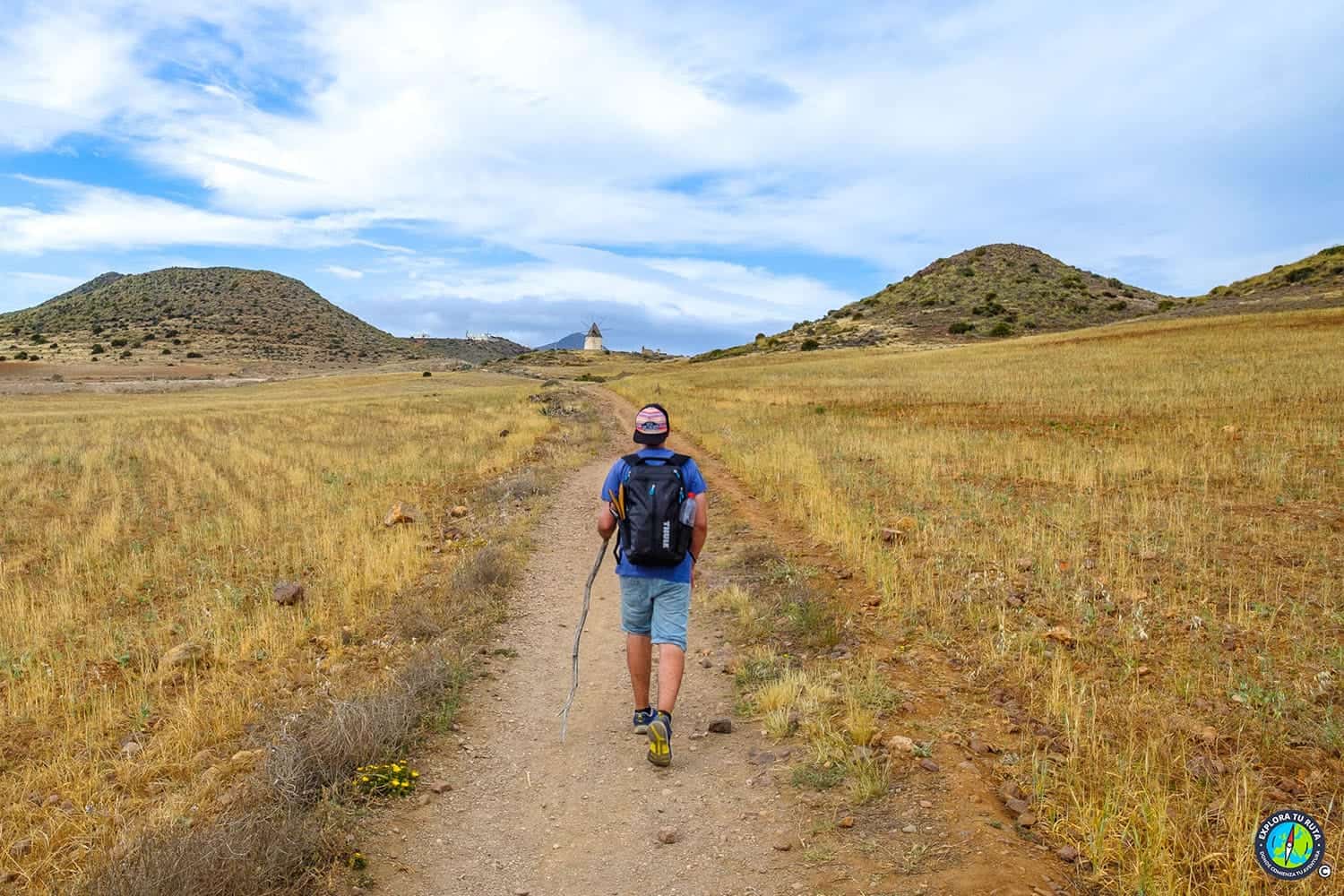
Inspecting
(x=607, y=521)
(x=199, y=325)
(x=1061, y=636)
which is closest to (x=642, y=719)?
(x=607, y=521)

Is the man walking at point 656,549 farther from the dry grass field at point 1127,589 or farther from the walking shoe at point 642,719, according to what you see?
the dry grass field at point 1127,589

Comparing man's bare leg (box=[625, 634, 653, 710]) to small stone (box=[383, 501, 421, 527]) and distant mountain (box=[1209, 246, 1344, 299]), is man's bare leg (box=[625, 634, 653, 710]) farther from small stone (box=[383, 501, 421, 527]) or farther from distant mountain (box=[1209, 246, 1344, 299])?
distant mountain (box=[1209, 246, 1344, 299])

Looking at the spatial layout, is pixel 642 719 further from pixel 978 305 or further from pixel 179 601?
pixel 978 305

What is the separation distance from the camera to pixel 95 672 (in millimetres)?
7398

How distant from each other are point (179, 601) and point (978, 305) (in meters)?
92.9

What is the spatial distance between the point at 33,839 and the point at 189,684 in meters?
2.65

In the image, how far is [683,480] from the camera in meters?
5.57

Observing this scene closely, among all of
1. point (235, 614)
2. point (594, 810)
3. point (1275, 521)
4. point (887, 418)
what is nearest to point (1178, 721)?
point (594, 810)

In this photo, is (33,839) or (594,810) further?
(594,810)

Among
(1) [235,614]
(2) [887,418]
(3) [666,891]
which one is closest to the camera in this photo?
(3) [666,891]

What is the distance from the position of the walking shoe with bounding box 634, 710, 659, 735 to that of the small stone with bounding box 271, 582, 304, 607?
17.9 ft

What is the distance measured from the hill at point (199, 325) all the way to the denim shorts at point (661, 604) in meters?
83.3

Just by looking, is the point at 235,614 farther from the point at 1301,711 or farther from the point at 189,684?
the point at 1301,711

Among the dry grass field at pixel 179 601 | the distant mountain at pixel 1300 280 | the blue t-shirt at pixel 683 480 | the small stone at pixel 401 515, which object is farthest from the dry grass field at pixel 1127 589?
the distant mountain at pixel 1300 280
